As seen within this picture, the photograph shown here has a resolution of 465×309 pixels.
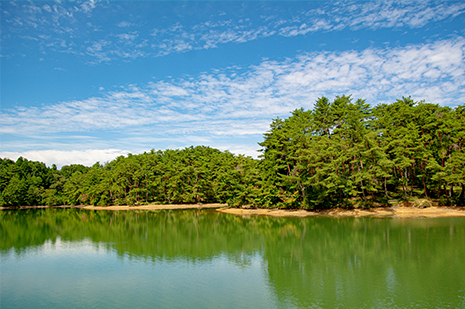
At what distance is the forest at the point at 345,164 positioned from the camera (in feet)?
115

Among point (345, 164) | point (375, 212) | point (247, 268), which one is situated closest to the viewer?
point (247, 268)

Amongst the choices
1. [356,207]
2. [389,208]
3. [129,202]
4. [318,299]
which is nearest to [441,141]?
[389,208]

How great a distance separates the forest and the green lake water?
8596 mm

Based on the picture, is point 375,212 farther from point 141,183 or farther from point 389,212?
point 141,183

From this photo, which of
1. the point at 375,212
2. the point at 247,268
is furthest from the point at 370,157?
the point at 247,268

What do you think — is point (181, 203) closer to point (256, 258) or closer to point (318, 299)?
point (256, 258)

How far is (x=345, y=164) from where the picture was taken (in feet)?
130

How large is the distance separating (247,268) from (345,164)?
89.9 ft

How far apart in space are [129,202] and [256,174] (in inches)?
1166

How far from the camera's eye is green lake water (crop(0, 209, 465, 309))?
1231 centimetres

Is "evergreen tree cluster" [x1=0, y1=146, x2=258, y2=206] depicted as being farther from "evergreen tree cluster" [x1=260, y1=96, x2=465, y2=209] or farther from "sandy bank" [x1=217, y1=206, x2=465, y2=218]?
"sandy bank" [x1=217, y1=206, x2=465, y2=218]

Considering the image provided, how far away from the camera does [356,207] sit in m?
38.2

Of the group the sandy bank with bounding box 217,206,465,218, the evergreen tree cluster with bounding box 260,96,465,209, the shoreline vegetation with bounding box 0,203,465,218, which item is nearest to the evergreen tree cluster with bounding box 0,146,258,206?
the shoreline vegetation with bounding box 0,203,465,218

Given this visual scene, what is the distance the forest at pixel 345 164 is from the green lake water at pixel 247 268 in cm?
860
